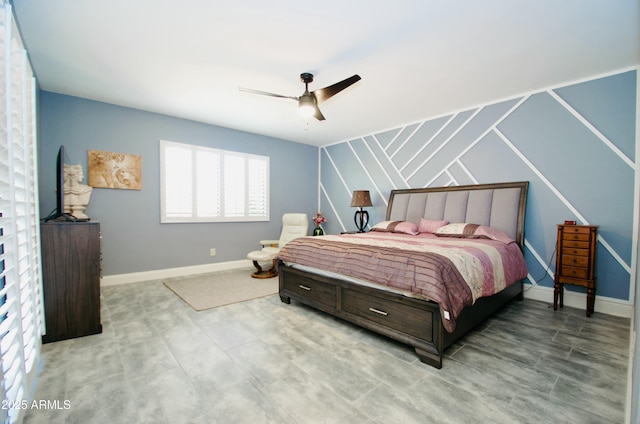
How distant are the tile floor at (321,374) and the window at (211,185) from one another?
7.07 feet

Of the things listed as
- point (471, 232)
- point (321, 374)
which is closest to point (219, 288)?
point (321, 374)

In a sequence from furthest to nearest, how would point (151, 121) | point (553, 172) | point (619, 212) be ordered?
point (151, 121) → point (553, 172) → point (619, 212)

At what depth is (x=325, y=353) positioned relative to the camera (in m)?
2.11

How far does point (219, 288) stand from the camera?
3.75m

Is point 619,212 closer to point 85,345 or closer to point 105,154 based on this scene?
point 85,345

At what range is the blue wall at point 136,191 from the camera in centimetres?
351

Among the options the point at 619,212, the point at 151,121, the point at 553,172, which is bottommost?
the point at 619,212

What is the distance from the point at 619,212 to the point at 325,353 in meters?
3.39

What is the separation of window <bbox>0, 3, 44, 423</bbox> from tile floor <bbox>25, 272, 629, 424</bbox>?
262 millimetres

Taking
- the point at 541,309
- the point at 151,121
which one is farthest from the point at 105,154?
the point at 541,309

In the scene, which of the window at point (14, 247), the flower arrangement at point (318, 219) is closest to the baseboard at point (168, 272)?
the flower arrangement at point (318, 219)

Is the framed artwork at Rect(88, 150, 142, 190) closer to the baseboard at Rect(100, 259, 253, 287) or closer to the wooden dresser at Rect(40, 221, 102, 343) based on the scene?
the baseboard at Rect(100, 259, 253, 287)

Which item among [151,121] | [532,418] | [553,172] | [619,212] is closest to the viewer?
[532,418]

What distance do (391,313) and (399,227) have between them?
2094 millimetres
